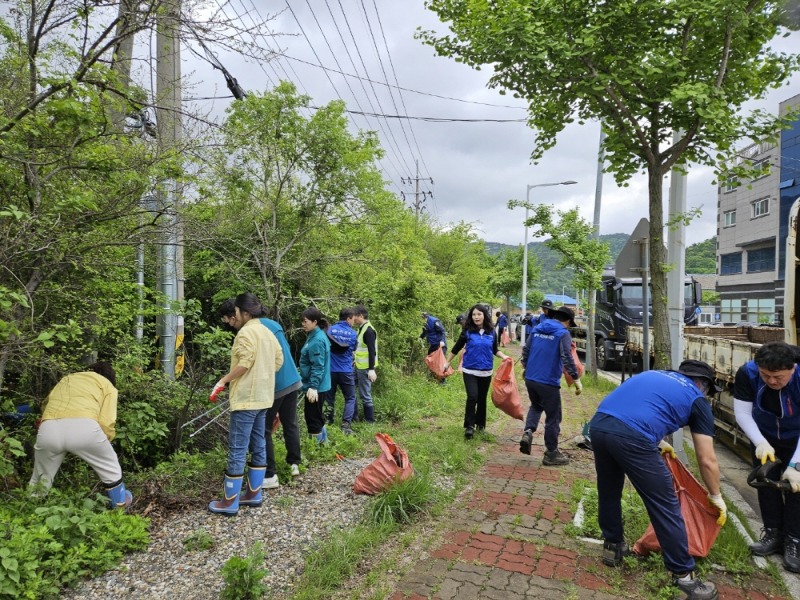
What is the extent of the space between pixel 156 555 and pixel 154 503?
776 mm

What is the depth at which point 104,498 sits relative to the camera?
3762 millimetres

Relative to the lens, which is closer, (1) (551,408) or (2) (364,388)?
(1) (551,408)

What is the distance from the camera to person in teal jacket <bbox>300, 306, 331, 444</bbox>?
5.68 m

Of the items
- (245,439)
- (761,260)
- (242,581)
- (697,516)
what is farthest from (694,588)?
(761,260)

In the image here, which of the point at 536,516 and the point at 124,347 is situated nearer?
the point at 536,516

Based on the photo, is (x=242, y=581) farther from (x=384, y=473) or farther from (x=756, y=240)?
(x=756, y=240)

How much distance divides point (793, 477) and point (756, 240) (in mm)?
36559

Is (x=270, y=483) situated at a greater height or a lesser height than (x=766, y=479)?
lesser

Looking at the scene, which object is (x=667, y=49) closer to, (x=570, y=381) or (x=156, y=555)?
(x=570, y=381)

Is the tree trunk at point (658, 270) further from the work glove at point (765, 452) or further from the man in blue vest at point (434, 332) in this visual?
the man in blue vest at point (434, 332)

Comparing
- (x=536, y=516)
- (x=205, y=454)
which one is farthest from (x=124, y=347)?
(x=536, y=516)

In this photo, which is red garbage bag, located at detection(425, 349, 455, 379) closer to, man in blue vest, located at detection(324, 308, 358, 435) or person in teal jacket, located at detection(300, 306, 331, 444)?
man in blue vest, located at detection(324, 308, 358, 435)

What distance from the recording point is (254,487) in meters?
4.24

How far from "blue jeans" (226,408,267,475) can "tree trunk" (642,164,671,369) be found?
3.45m
